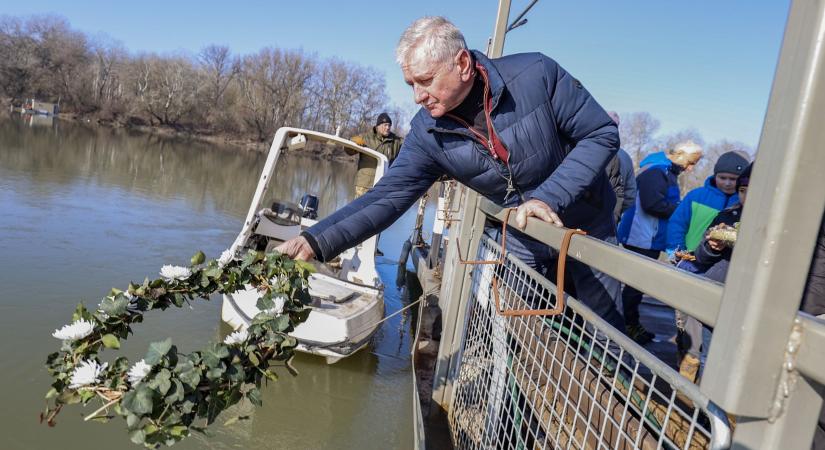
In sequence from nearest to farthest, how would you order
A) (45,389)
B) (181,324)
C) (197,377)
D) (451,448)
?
1. (197,377)
2. (451,448)
3. (45,389)
4. (181,324)

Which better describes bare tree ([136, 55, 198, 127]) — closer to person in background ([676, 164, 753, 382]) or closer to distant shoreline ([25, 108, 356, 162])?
distant shoreline ([25, 108, 356, 162])

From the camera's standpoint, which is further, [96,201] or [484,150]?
[96,201]

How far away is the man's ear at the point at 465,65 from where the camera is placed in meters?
2.29

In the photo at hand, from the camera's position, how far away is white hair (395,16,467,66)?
7.32ft

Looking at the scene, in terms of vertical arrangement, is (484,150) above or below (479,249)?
above

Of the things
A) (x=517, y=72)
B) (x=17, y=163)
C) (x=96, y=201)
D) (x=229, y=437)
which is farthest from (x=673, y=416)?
(x=17, y=163)

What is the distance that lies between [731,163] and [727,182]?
0.52ft

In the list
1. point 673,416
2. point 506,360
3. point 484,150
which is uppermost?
point 484,150

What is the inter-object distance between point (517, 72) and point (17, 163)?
67.0 ft

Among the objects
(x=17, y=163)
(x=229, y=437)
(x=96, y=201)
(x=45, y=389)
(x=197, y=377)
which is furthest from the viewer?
(x=17, y=163)

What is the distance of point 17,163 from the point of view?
1769 cm

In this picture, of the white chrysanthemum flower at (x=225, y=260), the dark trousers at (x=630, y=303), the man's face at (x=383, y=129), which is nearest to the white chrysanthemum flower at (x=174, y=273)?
the white chrysanthemum flower at (x=225, y=260)

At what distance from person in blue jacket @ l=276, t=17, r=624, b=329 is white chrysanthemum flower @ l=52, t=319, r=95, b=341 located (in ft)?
2.74

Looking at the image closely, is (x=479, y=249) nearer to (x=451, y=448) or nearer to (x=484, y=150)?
(x=484, y=150)
